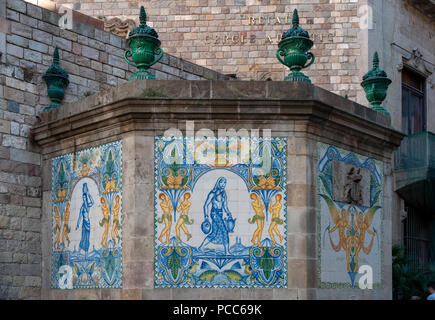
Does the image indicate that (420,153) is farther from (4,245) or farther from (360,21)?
(4,245)

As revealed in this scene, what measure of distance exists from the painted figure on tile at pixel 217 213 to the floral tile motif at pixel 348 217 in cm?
125

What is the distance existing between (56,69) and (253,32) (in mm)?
7649

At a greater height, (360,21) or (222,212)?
(360,21)

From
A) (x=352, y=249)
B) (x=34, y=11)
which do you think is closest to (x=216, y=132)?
(x=352, y=249)

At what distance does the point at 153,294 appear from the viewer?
9.23 metres

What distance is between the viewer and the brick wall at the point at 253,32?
1816 cm

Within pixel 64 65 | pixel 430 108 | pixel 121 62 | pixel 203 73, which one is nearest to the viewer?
pixel 64 65

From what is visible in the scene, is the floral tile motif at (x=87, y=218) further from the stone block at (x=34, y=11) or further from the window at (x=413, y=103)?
the window at (x=413, y=103)

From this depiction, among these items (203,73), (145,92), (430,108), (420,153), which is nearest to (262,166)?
(145,92)

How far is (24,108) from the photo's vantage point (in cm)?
1134

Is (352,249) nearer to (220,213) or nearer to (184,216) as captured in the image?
(220,213)

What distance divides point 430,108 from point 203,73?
312 inches

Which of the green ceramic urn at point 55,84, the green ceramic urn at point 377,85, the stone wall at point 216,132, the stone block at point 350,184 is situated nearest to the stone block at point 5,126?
the green ceramic urn at point 55,84

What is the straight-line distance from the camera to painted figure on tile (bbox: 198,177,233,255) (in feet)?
30.9
